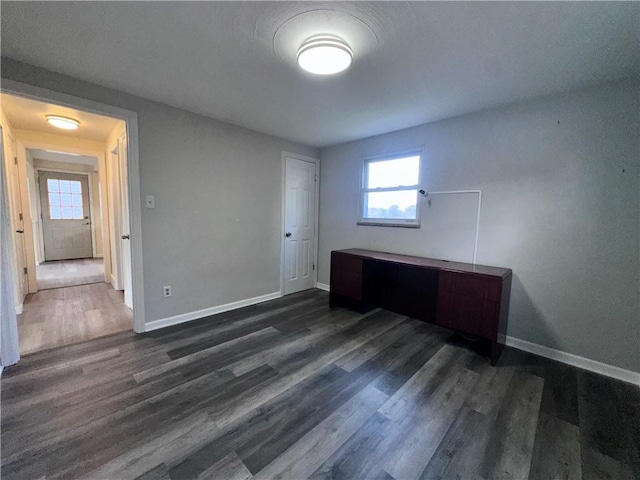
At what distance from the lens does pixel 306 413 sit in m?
1.61

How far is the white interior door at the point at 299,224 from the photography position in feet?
12.7

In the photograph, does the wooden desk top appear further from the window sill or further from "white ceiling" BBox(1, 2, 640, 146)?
"white ceiling" BBox(1, 2, 640, 146)

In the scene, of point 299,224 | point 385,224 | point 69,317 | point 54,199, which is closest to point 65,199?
point 54,199

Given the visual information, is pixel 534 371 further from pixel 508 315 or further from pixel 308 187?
pixel 308 187

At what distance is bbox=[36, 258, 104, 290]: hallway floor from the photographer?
4229 millimetres

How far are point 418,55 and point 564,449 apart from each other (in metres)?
2.51

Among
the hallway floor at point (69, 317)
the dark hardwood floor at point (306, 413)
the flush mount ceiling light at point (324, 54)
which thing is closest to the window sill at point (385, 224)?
the dark hardwood floor at point (306, 413)

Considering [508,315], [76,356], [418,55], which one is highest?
[418,55]

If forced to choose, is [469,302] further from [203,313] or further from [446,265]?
[203,313]

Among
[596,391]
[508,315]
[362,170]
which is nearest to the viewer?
[596,391]

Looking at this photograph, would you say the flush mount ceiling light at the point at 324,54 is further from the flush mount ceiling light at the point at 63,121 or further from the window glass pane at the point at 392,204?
the flush mount ceiling light at the point at 63,121

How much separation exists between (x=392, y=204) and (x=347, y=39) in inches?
84.6

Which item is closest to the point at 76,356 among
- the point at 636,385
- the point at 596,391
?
the point at 596,391

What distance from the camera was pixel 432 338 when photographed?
8.68 feet
